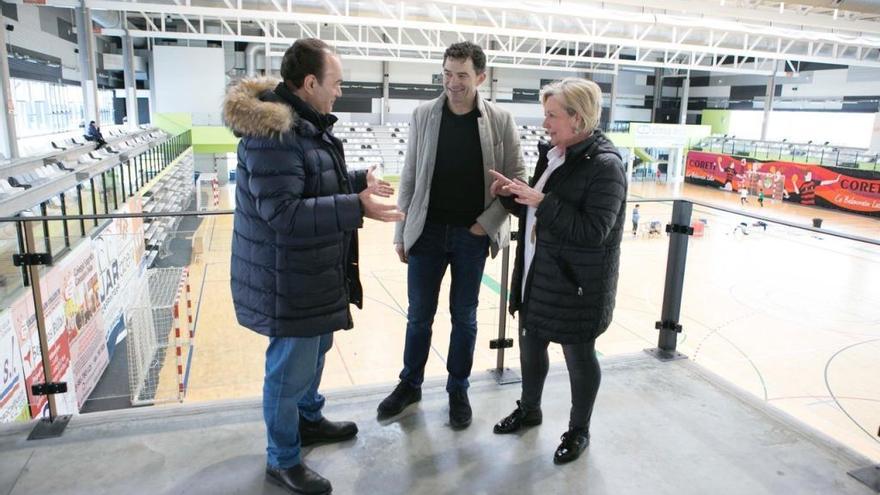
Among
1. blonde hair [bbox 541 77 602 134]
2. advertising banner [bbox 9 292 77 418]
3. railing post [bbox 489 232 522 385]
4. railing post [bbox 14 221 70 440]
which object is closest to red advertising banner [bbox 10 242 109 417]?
advertising banner [bbox 9 292 77 418]

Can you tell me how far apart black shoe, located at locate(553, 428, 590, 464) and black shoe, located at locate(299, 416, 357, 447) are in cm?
74

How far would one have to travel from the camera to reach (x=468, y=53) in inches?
82.1

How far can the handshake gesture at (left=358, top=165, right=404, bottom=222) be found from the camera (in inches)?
67.7

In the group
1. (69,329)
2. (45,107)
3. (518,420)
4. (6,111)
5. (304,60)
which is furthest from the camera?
(45,107)

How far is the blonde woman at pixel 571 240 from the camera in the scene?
192 cm

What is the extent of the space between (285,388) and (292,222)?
0.53 metres

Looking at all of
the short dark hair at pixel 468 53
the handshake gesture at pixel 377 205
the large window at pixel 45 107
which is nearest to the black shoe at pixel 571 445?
the handshake gesture at pixel 377 205

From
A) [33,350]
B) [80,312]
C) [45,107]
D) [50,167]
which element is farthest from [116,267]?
[45,107]

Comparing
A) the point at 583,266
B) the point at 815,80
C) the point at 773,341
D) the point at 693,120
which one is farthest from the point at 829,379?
the point at 693,120

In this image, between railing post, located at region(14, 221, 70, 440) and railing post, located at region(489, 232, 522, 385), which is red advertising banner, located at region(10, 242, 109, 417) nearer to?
railing post, located at region(14, 221, 70, 440)

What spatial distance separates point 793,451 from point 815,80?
1044 inches

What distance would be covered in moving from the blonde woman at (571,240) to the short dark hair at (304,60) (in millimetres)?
696

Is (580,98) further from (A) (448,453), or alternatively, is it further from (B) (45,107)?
(B) (45,107)

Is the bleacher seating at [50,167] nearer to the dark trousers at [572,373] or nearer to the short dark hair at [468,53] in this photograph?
the short dark hair at [468,53]
